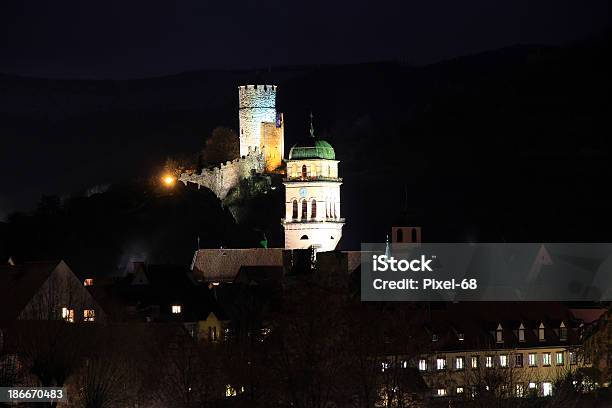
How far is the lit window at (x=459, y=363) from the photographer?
75.6 m

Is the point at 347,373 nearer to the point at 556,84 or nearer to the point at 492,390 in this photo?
the point at 492,390

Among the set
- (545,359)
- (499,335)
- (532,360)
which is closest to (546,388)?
(532,360)

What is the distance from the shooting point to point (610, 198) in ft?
485

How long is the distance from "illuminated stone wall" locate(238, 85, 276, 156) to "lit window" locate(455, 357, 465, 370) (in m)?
61.2

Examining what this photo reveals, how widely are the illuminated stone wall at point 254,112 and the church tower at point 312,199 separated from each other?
18.9m

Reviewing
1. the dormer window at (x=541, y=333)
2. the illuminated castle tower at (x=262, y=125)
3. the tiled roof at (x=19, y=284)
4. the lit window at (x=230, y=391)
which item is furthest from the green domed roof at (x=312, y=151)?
the lit window at (x=230, y=391)

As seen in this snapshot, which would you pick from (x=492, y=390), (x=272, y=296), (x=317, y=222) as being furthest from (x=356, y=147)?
(x=492, y=390)

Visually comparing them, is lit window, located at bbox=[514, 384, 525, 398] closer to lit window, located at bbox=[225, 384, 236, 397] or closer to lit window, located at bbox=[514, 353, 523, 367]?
lit window, located at bbox=[514, 353, 523, 367]

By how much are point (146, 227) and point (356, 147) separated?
4441cm

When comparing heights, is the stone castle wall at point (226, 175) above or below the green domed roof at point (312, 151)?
above

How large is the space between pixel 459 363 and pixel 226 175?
5618cm

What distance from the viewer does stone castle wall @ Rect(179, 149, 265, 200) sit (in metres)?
130

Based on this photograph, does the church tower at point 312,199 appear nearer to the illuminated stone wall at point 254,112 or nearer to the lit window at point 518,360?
the illuminated stone wall at point 254,112

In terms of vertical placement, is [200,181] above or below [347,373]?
above
